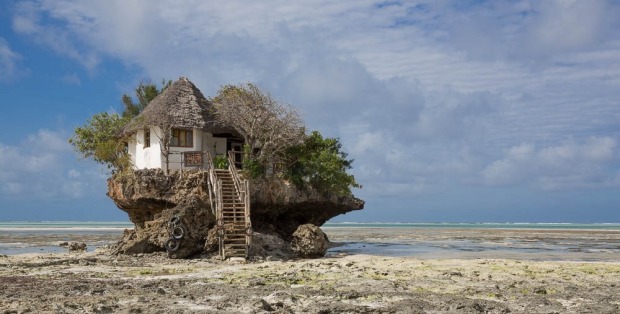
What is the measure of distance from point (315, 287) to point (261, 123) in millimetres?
14113

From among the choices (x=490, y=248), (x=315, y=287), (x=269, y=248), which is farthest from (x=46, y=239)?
(x=315, y=287)

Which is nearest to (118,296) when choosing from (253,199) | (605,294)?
(605,294)

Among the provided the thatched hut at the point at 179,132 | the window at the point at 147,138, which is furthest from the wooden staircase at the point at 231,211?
the window at the point at 147,138

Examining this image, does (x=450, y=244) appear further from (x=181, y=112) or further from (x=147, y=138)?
(x=147, y=138)

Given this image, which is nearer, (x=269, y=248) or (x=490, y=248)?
(x=269, y=248)

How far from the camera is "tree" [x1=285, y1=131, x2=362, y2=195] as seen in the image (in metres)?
28.4

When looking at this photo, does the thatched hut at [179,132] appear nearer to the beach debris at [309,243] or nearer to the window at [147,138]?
the window at [147,138]

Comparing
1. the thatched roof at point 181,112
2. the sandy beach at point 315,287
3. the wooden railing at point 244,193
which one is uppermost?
the thatched roof at point 181,112

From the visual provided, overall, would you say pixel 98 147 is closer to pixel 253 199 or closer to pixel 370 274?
pixel 253 199

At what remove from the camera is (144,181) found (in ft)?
87.5

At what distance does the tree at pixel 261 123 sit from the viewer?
27.1 m

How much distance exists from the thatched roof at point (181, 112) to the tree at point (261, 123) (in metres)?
0.89

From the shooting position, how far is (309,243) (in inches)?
945

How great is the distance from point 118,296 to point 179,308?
6.60 feet
